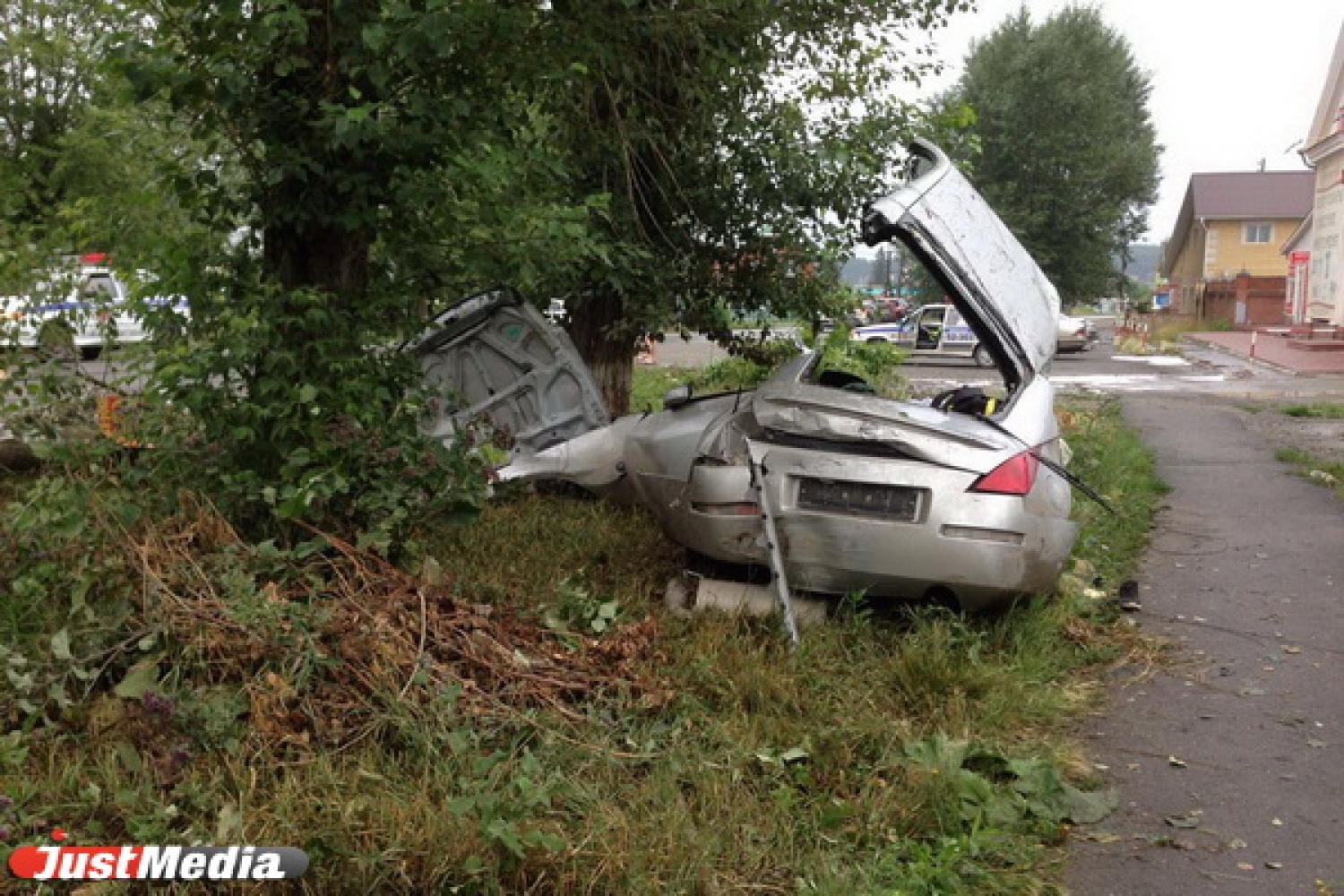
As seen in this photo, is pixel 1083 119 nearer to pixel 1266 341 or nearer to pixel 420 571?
pixel 1266 341

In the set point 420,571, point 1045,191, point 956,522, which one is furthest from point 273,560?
point 1045,191

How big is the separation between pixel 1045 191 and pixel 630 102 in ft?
133

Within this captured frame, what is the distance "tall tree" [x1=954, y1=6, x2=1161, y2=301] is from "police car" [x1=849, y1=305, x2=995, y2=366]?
14.2 metres

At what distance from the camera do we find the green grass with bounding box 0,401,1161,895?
339 centimetres

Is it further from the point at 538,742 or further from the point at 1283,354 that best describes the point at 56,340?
the point at 1283,354

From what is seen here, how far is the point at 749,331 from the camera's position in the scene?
969cm

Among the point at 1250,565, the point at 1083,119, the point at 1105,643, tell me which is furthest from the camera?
the point at 1083,119

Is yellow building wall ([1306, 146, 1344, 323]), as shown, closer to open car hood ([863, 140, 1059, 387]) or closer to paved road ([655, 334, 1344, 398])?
paved road ([655, 334, 1344, 398])

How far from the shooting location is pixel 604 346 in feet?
31.1

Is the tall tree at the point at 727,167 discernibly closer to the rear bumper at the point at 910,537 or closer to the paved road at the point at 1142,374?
the rear bumper at the point at 910,537

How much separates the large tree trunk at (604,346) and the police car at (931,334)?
1912 cm

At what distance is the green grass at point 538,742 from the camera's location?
3.39 metres

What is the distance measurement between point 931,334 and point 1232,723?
25179mm

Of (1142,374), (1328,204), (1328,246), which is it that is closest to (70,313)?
(1142,374)
